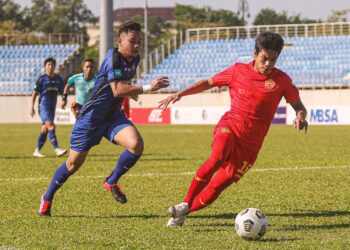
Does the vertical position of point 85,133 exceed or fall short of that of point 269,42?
it falls short

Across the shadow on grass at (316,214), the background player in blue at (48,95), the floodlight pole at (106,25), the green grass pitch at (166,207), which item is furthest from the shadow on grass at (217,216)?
the floodlight pole at (106,25)

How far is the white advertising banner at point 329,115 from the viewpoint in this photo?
118 feet

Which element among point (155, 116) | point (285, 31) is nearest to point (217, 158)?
point (155, 116)

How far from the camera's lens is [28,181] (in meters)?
12.1

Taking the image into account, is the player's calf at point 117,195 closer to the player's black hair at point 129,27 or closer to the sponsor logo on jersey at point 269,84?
the player's black hair at point 129,27

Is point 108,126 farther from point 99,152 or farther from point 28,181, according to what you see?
point 99,152

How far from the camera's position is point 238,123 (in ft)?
24.3

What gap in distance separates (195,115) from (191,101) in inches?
139

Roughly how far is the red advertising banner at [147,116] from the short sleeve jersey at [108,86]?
32.7 metres

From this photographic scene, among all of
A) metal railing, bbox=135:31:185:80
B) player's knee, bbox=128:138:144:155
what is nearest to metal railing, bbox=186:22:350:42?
metal railing, bbox=135:31:185:80

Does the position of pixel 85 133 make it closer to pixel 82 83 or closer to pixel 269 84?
pixel 269 84

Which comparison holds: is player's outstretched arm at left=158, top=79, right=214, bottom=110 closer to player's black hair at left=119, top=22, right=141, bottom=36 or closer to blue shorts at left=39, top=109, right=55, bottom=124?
player's black hair at left=119, top=22, right=141, bottom=36

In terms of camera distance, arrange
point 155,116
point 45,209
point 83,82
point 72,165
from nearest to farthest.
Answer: point 45,209, point 72,165, point 83,82, point 155,116

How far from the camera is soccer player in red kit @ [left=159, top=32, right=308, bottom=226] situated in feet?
24.1
